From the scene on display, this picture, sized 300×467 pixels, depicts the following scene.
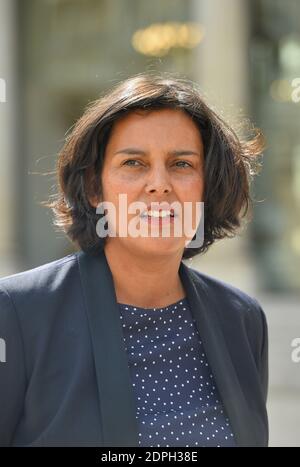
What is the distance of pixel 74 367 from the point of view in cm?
213

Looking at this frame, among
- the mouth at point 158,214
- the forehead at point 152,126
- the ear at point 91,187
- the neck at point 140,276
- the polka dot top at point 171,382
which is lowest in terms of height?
the polka dot top at point 171,382

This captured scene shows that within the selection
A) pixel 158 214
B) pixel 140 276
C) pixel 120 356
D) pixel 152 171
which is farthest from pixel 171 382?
pixel 152 171

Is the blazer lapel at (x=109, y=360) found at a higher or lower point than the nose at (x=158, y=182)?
lower

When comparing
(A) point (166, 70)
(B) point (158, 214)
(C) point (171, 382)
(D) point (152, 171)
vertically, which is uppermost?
(A) point (166, 70)

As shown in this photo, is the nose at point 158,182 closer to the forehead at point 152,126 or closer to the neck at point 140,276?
the forehead at point 152,126

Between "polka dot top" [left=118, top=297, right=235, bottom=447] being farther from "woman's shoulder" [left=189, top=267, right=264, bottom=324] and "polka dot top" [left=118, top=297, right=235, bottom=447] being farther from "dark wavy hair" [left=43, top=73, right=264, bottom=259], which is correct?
"dark wavy hair" [left=43, top=73, right=264, bottom=259]

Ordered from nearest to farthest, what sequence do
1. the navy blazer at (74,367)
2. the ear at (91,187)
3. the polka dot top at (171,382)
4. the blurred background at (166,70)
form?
the navy blazer at (74,367) < the polka dot top at (171,382) < the ear at (91,187) < the blurred background at (166,70)

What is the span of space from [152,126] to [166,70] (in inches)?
303

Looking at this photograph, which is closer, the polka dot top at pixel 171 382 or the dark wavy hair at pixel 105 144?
the polka dot top at pixel 171 382

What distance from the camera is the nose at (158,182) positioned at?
7.51 feet

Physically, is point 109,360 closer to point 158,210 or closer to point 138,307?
point 138,307

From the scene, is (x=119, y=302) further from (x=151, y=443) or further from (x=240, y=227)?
(x=240, y=227)

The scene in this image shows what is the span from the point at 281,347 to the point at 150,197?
18.7 feet

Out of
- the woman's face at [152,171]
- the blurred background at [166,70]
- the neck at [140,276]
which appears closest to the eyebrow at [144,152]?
the woman's face at [152,171]
